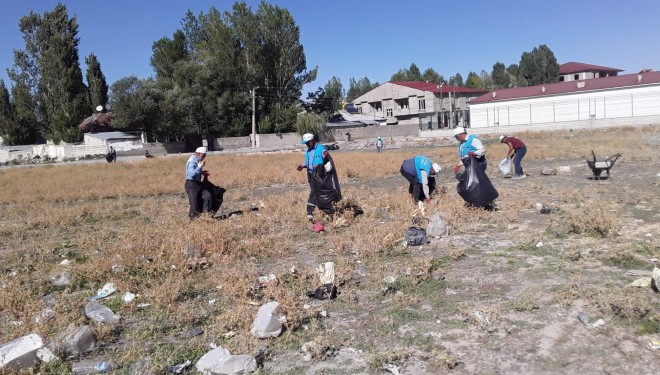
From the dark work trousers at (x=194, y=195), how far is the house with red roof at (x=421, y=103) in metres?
56.3

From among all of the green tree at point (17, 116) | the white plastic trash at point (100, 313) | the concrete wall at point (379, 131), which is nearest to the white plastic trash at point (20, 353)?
the white plastic trash at point (100, 313)

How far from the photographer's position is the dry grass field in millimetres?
3783

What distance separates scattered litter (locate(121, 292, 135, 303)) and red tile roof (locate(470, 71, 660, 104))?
5327cm

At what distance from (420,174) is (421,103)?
2447 inches

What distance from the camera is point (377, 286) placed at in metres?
5.34

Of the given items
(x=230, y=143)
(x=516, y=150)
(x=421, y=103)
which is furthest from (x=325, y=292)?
(x=421, y=103)

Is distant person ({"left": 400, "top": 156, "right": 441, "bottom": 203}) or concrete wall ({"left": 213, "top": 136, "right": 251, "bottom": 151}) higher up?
concrete wall ({"left": 213, "top": 136, "right": 251, "bottom": 151})

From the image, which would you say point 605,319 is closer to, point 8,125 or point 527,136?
point 527,136

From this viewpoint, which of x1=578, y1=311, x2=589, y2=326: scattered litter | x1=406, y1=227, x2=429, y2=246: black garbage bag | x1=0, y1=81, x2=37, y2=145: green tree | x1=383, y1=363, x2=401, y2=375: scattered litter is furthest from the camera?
x1=0, y1=81, x2=37, y2=145: green tree

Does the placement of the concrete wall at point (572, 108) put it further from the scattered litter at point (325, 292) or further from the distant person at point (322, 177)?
the scattered litter at point (325, 292)

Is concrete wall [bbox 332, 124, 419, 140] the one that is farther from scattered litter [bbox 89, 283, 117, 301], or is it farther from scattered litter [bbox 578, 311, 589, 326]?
scattered litter [bbox 578, 311, 589, 326]

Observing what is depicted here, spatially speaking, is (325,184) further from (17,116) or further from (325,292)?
(17,116)

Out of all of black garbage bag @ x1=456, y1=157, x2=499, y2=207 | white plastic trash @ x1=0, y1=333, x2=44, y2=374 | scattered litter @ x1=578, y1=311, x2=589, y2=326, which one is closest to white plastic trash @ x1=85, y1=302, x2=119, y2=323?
white plastic trash @ x1=0, y1=333, x2=44, y2=374

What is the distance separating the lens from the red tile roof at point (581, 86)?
48.1 meters
